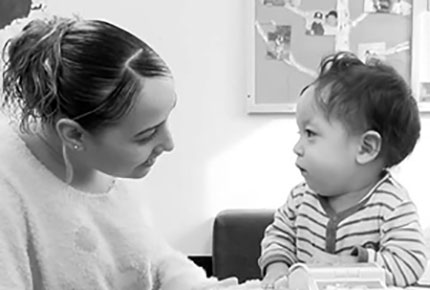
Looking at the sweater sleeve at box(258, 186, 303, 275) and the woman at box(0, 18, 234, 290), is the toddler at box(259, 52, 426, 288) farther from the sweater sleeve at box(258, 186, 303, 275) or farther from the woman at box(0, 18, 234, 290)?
the woman at box(0, 18, 234, 290)

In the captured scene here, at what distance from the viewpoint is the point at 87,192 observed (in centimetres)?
99

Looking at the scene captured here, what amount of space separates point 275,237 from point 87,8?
4.51ft

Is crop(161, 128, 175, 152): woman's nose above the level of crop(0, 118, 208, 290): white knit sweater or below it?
above

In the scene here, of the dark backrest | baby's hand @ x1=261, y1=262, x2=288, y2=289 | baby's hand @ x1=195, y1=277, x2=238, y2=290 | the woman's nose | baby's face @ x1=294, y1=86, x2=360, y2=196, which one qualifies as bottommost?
the dark backrest

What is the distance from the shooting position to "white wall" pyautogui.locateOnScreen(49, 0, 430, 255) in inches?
88.7

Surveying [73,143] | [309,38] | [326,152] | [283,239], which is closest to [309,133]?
[326,152]

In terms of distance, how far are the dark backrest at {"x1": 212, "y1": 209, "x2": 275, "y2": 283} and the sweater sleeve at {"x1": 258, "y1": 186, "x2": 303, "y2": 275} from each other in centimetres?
110

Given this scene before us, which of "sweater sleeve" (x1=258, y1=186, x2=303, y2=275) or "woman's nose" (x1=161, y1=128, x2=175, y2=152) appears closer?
"woman's nose" (x1=161, y1=128, x2=175, y2=152)

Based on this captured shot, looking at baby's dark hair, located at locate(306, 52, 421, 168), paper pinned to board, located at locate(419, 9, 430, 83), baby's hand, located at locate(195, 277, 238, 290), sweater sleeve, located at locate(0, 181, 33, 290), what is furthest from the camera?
paper pinned to board, located at locate(419, 9, 430, 83)

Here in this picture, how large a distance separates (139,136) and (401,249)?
1.43ft

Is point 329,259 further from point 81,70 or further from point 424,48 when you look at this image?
point 424,48

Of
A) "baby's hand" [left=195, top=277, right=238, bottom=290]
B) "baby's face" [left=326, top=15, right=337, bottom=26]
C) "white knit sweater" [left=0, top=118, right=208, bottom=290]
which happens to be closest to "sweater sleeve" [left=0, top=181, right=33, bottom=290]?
"white knit sweater" [left=0, top=118, right=208, bottom=290]

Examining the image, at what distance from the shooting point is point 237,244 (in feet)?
7.50

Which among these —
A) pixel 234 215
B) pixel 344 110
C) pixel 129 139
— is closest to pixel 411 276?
pixel 344 110
